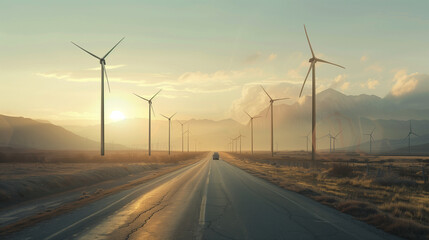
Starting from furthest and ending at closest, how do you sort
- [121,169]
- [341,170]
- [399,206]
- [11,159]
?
[11,159], [121,169], [341,170], [399,206]

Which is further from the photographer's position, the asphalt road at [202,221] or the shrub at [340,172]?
the shrub at [340,172]

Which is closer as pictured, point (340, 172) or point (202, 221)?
point (202, 221)

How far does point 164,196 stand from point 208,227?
325 inches

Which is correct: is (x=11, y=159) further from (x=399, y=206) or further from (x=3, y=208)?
(x=399, y=206)

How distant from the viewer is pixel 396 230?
10.5 metres

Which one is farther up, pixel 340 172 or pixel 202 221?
pixel 202 221

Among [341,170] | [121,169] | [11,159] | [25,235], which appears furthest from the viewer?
[11,159]

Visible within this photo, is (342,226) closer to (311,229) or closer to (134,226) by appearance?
(311,229)

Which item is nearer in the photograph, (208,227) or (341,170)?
(208,227)

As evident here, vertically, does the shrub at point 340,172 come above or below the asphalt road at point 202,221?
below

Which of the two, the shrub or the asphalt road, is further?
the shrub

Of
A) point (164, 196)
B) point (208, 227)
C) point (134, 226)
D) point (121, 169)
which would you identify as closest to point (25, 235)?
point (134, 226)

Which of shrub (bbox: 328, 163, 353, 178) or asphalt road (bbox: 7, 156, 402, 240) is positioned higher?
asphalt road (bbox: 7, 156, 402, 240)

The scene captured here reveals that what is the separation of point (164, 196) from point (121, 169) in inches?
938
